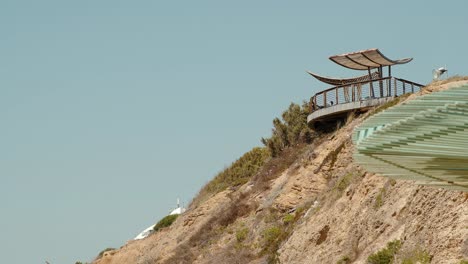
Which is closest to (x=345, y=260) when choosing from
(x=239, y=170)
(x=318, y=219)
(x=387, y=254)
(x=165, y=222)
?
(x=387, y=254)

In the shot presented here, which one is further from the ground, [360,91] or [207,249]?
[360,91]

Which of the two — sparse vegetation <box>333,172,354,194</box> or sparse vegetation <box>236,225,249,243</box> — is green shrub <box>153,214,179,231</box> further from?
sparse vegetation <box>333,172,354,194</box>

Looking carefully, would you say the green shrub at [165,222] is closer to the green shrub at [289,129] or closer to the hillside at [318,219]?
the hillside at [318,219]

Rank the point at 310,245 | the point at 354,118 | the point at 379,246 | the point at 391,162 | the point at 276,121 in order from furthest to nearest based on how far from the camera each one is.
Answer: the point at 276,121, the point at 354,118, the point at 310,245, the point at 379,246, the point at 391,162

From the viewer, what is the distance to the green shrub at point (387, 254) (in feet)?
83.7

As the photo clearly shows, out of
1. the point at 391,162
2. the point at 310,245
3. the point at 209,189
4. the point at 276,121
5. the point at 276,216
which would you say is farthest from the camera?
the point at 209,189

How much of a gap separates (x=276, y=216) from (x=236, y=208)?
5.53m

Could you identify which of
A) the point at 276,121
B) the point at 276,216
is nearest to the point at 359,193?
the point at 276,216

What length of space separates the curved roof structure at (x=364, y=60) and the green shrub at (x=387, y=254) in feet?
71.3

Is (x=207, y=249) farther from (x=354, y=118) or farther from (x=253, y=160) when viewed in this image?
(x=253, y=160)

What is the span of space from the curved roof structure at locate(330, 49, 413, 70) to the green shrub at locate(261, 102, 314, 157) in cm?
566

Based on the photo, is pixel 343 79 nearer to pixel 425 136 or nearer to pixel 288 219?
pixel 288 219

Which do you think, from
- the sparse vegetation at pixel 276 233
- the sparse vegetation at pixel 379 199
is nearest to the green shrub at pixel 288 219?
the sparse vegetation at pixel 276 233

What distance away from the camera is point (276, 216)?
4153 cm
